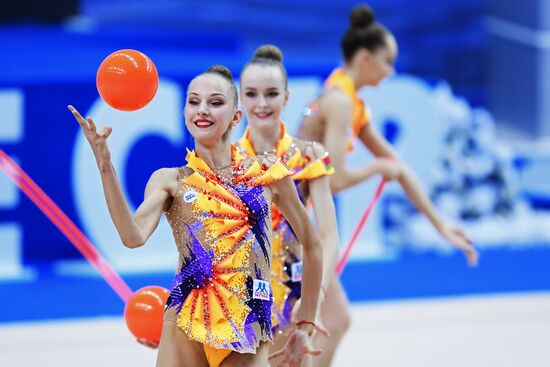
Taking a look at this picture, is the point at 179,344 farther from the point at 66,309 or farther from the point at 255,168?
the point at 66,309

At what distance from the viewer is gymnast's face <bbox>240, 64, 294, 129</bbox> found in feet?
12.5

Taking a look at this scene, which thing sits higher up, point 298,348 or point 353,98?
point 353,98

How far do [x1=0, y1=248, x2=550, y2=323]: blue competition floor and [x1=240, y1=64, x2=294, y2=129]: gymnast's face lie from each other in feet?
11.3

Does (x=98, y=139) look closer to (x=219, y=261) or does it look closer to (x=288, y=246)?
(x=219, y=261)

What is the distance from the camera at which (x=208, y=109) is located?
2.99 meters

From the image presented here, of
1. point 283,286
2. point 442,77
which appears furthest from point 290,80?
point 283,286

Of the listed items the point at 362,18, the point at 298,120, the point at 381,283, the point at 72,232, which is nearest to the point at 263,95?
the point at 362,18

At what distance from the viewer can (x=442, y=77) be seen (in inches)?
324

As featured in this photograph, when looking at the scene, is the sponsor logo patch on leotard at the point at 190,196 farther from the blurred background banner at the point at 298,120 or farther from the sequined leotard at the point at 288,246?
the blurred background banner at the point at 298,120

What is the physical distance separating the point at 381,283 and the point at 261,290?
4.71 metres

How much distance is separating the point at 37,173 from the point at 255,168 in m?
4.88

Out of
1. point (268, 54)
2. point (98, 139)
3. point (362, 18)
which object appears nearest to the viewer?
point (98, 139)

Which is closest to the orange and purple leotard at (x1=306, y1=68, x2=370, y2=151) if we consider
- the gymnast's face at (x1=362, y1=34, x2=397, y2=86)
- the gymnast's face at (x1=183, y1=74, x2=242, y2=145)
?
the gymnast's face at (x1=362, y1=34, x2=397, y2=86)

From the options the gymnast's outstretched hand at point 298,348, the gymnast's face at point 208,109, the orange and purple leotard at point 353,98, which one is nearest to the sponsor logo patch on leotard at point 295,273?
the gymnast's outstretched hand at point 298,348
